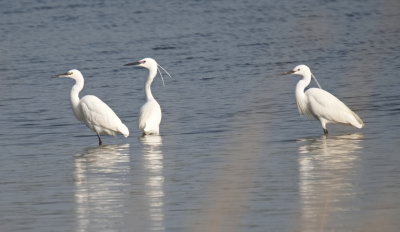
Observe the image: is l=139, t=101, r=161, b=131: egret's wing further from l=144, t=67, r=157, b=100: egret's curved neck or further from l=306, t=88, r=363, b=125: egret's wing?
l=306, t=88, r=363, b=125: egret's wing

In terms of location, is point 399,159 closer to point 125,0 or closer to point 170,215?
point 170,215

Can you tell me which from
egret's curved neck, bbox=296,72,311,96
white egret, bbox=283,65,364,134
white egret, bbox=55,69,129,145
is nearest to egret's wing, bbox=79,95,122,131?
white egret, bbox=55,69,129,145

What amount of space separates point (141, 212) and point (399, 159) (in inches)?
124

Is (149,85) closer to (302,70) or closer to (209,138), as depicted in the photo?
(302,70)

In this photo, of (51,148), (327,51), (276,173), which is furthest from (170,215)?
(327,51)

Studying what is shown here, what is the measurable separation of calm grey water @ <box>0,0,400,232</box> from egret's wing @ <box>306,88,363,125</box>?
0.69 feet

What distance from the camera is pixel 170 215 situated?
7.00 meters

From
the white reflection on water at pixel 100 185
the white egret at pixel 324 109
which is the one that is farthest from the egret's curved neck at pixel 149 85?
the white egret at pixel 324 109

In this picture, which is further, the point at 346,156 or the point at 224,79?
the point at 224,79

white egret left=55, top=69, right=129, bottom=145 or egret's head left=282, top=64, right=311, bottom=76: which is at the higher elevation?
egret's head left=282, top=64, right=311, bottom=76

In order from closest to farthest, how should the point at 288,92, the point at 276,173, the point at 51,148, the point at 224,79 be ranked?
1. the point at 276,173
2. the point at 51,148
3. the point at 288,92
4. the point at 224,79

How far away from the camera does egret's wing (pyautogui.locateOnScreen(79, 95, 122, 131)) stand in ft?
40.2

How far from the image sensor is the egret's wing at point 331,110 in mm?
12125

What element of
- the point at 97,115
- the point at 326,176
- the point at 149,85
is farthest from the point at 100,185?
the point at 149,85
